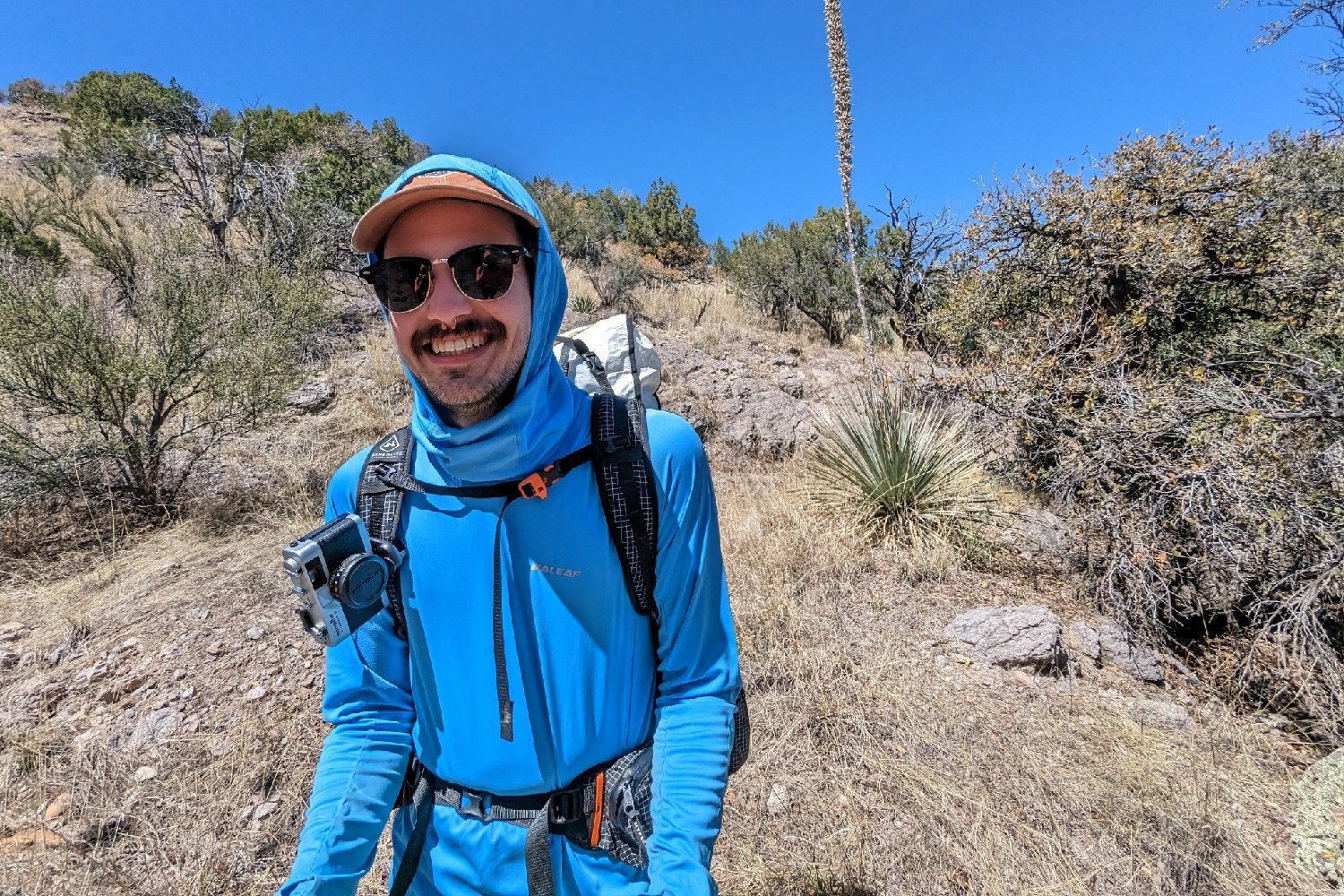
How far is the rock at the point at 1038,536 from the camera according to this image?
4.29 meters

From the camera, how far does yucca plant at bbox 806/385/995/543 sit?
185 inches

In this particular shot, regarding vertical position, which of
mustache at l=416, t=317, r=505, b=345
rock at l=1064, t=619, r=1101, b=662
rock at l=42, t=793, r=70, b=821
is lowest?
rock at l=42, t=793, r=70, b=821

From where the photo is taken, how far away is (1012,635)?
3.34m

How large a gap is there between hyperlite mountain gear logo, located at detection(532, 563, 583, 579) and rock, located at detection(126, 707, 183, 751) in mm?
2909

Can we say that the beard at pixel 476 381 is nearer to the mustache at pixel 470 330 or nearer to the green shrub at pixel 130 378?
the mustache at pixel 470 330

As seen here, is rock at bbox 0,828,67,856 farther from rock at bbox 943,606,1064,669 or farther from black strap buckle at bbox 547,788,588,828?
rock at bbox 943,606,1064,669

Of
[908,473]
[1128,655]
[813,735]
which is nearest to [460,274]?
[813,735]

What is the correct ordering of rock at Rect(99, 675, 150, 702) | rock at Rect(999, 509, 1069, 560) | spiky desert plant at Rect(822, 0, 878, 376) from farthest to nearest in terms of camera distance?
spiky desert plant at Rect(822, 0, 878, 376), rock at Rect(999, 509, 1069, 560), rock at Rect(99, 675, 150, 702)

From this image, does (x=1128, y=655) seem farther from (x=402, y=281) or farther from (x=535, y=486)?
(x=402, y=281)

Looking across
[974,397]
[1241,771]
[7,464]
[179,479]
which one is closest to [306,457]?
[179,479]

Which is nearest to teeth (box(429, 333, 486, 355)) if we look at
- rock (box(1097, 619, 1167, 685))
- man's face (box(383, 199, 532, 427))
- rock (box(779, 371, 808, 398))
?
man's face (box(383, 199, 532, 427))

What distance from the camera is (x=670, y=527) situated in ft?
3.42

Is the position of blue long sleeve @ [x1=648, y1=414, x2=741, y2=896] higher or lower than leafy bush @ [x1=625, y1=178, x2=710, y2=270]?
lower

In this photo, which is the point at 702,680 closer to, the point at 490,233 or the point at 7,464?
the point at 490,233
